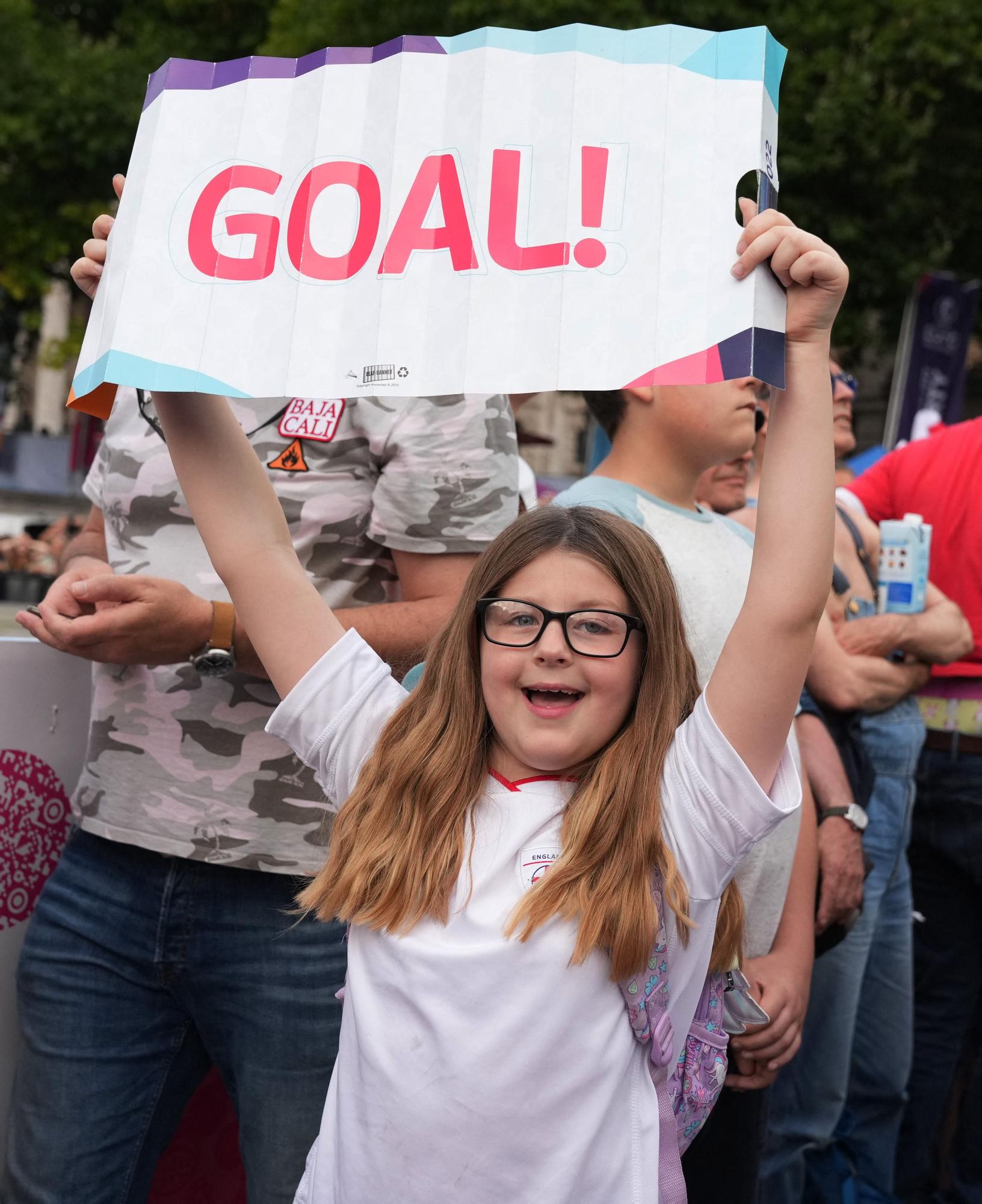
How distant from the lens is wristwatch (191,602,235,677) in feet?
6.29

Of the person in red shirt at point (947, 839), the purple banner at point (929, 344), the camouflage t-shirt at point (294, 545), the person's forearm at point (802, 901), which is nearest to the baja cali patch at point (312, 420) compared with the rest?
the camouflage t-shirt at point (294, 545)

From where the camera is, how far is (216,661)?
76.0 inches

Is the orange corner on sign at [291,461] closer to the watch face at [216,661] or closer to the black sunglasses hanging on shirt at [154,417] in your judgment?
the black sunglasses hanging on shirt at [154,417]

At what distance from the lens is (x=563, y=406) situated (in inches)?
1064

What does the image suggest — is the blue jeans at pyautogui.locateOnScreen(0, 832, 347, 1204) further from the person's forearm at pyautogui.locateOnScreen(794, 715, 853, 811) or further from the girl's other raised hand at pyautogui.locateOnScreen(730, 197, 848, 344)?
the person's forearm at pyautogui.locateOnScreen(794, 715, 853, 811)

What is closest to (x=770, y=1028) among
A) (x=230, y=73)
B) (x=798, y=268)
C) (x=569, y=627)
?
(x=569, y=627)

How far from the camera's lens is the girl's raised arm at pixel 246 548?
174 cm

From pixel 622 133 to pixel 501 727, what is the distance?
28.7 inches

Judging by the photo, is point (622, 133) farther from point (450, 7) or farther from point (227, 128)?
point (450, 7)

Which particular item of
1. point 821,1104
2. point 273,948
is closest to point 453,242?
point 273,948

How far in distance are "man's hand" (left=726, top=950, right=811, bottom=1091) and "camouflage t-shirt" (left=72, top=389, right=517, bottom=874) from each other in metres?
0.75

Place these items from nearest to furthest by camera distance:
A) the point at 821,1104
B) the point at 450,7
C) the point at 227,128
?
1. the point at 227,128
2. the point at 821,1104
3. the point at 450,7

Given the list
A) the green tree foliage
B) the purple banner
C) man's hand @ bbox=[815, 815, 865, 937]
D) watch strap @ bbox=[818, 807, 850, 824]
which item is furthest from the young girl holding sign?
the purple banner

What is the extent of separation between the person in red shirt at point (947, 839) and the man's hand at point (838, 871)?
0.77m
